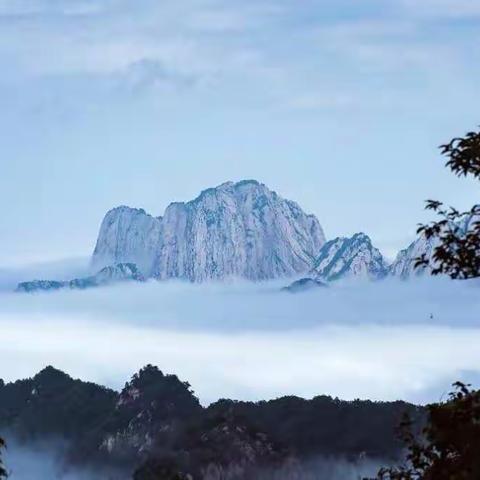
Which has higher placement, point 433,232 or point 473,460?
point 433,232

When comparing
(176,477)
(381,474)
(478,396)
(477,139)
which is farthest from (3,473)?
(176,477)

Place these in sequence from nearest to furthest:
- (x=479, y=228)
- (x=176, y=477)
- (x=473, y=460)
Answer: (x=479, y=228)
(x=473, y=460)
(x=176, y=477)

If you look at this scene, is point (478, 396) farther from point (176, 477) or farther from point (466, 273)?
point (176, 477)

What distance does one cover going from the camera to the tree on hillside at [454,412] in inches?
2552

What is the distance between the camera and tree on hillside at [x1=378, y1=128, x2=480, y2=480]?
64812mm

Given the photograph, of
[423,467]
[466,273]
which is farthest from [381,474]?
[466,273]

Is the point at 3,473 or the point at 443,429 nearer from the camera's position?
the point at 443,429

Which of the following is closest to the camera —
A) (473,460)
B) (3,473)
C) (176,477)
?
(473,460)

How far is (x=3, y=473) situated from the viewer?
75812 mm

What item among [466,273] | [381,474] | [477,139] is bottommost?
[381,474]

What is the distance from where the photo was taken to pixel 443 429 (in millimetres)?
70062

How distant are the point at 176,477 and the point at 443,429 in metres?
87.4

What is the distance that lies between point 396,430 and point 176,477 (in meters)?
84.6

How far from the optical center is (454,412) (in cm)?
6925
